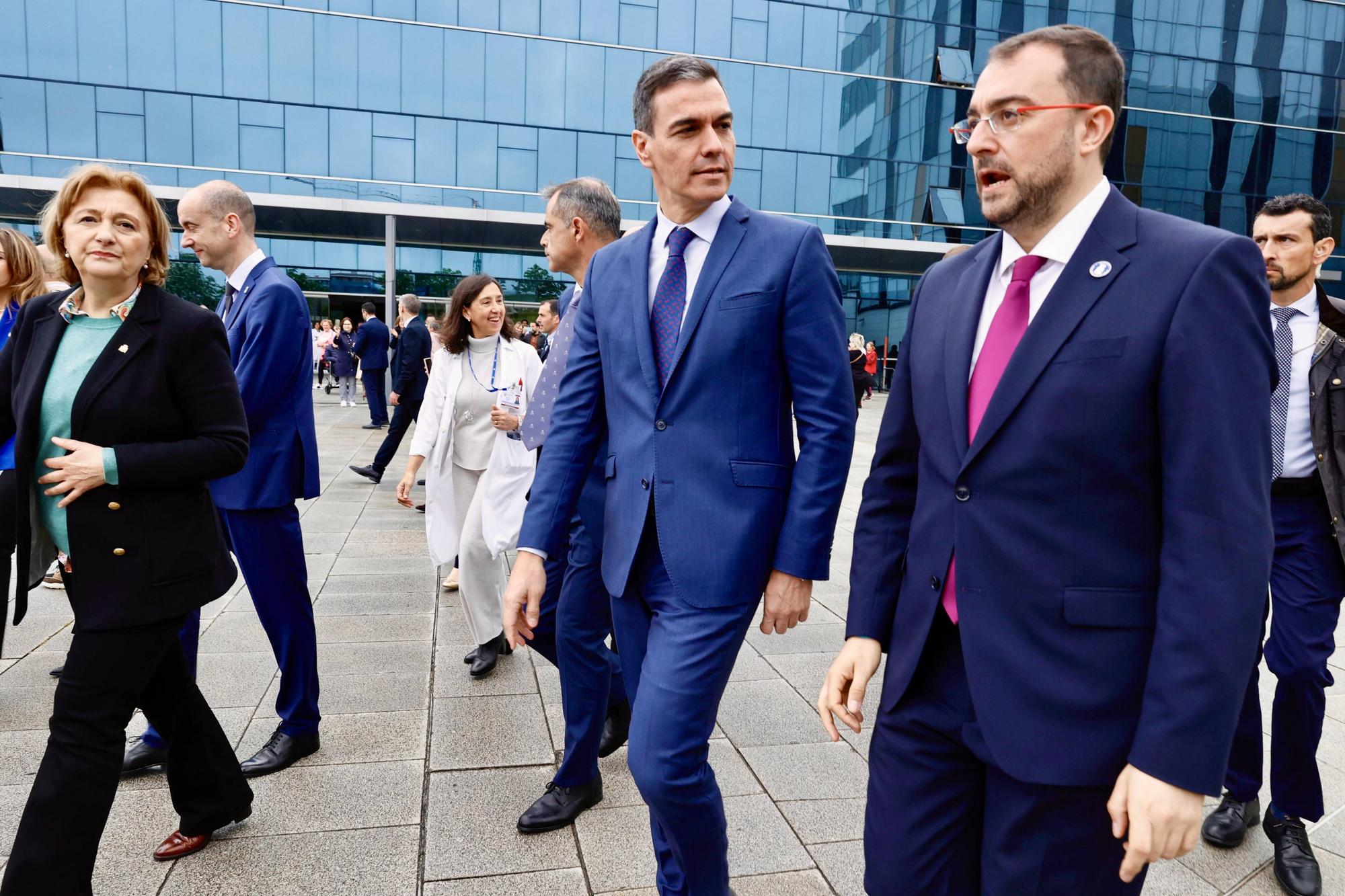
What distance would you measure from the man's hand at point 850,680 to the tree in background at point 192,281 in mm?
25251

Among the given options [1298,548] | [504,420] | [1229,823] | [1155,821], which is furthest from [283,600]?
[1298,548]

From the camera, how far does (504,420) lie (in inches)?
186

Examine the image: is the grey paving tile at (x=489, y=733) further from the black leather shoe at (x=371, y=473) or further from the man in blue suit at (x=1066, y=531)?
the black leather shoe at (x=371, y=473)

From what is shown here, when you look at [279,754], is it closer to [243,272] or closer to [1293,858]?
[243,272]

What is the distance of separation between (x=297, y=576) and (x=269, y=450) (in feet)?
1.54

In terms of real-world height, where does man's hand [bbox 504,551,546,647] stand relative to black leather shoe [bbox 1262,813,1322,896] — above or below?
above

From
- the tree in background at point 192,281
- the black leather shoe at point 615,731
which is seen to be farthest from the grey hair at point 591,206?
the tree in background at point 192,281

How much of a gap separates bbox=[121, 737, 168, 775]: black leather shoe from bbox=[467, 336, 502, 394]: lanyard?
2.28 metres

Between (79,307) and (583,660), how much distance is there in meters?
1.75

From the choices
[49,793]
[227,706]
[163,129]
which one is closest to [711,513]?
[49,793]

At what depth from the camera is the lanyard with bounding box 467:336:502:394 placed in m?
4.99

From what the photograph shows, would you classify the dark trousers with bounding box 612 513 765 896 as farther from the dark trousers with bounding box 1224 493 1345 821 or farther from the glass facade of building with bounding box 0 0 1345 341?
the glass facade of building with bounding box 0 0 1345 341

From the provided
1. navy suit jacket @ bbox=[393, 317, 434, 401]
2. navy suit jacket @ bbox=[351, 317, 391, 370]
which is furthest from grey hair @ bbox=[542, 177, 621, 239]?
navy suit jacket @ bbox=[351, 317, 391, 370]

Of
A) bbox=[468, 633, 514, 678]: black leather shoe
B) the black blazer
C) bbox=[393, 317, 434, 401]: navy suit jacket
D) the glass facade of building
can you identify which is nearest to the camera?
the black blazer
